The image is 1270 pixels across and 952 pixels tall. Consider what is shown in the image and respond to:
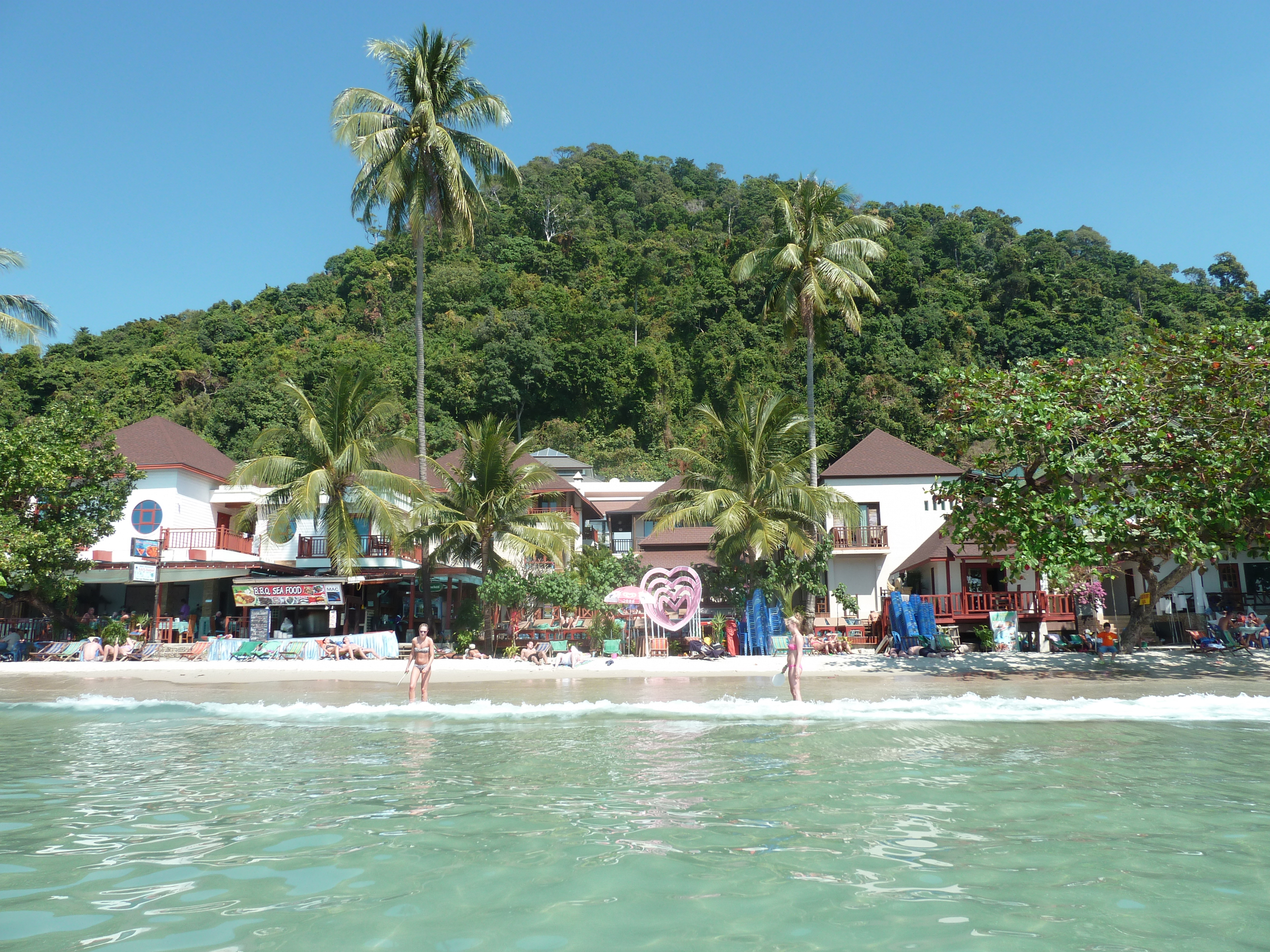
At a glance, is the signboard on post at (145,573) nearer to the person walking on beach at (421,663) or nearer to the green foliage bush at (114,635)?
the green foliage bush at (114,635)

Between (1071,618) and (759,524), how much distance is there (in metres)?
8.95

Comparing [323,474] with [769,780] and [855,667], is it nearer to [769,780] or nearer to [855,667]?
[855,667]

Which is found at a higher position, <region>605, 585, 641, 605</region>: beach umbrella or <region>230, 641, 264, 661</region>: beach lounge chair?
<region>605, 585, 641, 605</region>: beach umbrella

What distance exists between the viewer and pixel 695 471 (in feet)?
83.5

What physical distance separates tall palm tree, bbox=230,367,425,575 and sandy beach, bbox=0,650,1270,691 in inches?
163

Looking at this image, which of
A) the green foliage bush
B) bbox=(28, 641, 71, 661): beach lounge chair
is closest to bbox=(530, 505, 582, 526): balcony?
the green foliage bush

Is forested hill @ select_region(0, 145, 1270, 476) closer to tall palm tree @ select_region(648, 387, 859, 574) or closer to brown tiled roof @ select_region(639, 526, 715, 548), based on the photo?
brown tiled roof @ select_region(639, 526, 715, 548)

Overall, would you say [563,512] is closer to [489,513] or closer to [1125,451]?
[489,513]

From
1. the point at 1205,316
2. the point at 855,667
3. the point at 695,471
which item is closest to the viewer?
the point at 855,667

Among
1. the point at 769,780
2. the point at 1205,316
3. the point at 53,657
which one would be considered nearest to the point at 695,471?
the point at 769,780

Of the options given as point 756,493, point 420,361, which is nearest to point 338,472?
point 420,361

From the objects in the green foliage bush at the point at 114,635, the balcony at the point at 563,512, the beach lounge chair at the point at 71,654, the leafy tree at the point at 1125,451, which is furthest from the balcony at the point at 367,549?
the leafy tree at the point at 1125,451

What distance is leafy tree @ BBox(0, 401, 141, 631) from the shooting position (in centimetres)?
2284

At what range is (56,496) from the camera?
24.1 m
